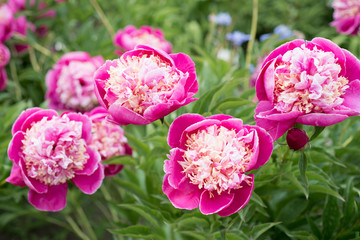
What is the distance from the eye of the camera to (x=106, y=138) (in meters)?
0.86

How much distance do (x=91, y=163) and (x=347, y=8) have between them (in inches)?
→ 33.3

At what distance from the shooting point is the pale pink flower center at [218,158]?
1.93ft

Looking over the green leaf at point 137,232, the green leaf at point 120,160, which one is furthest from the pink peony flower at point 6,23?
the green leaf at point 137,232

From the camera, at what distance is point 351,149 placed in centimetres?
88

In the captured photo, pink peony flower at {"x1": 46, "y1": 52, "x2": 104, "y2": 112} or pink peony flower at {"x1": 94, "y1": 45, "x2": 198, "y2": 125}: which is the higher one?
pink peony flower at {"x1": 94, "y1": 45, "x2": 198, "y2": 125}

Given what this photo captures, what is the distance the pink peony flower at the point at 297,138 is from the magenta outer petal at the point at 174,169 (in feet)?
0.52

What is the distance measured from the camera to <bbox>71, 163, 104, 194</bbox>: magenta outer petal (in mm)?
770

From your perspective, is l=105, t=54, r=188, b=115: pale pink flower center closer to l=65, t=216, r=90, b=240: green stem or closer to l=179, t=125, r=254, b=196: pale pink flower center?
l=179, t=125, r=254, b=196: pale pink flower center

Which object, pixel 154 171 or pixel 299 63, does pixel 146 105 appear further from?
pixel 154 171

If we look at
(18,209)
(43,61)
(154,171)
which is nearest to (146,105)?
(154,171)

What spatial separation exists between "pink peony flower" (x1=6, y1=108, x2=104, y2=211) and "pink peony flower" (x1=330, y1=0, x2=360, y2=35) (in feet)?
2.55

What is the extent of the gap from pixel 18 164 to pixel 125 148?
0.83ft

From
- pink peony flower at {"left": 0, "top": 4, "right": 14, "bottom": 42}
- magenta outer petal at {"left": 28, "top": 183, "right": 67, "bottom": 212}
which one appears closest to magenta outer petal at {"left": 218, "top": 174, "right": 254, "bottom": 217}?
magenta outer petal at {"left": 28, "top": 183, "right": 67, "bottom": 212}

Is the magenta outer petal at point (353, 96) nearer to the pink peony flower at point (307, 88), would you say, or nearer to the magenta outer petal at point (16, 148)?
the pink peony flower at point (307, 88)
